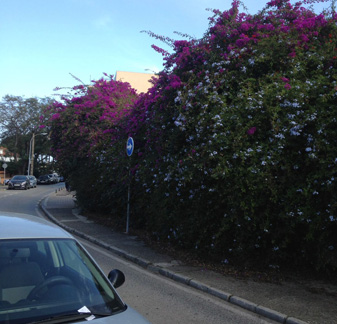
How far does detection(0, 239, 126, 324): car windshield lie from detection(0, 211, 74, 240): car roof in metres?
Result: 0.05

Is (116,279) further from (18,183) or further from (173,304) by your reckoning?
(18,183)

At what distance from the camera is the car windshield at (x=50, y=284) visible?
2336mm

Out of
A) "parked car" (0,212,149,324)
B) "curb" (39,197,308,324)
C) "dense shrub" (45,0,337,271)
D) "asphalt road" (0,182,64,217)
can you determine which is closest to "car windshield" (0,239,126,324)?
"parked car" (0,212,149,324)

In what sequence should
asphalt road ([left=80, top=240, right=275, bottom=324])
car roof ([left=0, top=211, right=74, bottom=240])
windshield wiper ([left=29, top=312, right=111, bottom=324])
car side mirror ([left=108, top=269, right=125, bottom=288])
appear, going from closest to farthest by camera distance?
1. windshield wiper ([left=29, top=312, right=111, bottom=324])
2. car roof ([left=0, top=211, right=74, bottom=240])
3. car side mirror ([left=108, top=269, right=125, bottom=288])
4. asphalt road ([left=80, top=240, right=275, bottom=324])

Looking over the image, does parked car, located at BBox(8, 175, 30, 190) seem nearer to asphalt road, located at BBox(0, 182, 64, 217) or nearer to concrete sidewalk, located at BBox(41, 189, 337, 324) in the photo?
asphalt road, located at BBox(0, 182, 64, 217)

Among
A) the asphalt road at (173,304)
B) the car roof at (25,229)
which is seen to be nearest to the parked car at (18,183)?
the asphalt road at (173,304)

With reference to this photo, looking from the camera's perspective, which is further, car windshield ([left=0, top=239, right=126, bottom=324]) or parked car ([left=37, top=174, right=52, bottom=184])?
parked car ([left=37, top=174, right=52, bottom=184])

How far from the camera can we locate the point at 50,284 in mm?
2572

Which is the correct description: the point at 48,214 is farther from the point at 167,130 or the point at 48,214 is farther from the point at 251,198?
the point at 251,198

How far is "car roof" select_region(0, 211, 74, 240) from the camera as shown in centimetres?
271

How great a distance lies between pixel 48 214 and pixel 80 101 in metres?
5.80

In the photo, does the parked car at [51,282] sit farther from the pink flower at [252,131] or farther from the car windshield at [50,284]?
the pink flower at [252,131]

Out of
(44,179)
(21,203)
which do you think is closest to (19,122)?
(44,179)

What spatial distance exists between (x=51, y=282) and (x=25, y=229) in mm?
522
